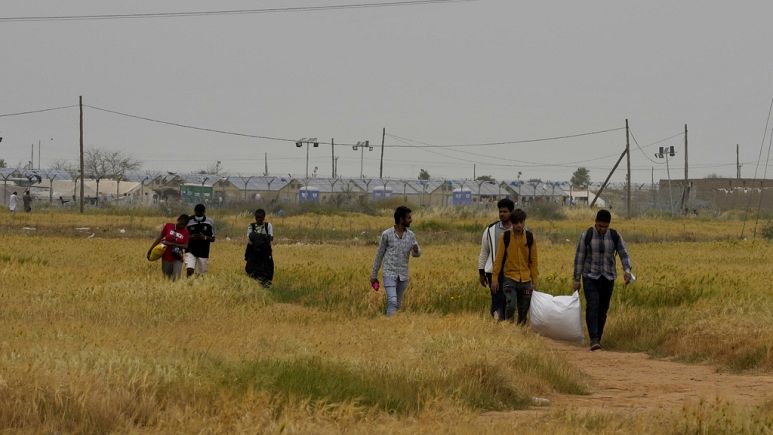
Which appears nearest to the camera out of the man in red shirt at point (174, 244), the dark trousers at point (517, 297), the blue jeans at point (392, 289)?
the dark trousers at point (517, 297)

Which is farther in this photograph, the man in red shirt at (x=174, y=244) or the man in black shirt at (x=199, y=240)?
the man in black shirt at (x=199, y=240)

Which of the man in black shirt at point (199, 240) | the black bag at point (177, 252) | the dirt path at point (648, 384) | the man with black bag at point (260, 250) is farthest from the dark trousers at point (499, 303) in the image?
the black bag at point (177, 252)

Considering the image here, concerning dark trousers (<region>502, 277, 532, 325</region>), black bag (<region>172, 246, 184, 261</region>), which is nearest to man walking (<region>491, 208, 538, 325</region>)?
dark trousers (<region>502, 277, 532, 325</region>)

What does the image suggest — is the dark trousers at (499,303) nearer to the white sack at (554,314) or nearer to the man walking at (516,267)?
the man walking at (516,267)

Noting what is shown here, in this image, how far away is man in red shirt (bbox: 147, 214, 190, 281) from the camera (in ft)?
66.7

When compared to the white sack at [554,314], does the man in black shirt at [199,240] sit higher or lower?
higher

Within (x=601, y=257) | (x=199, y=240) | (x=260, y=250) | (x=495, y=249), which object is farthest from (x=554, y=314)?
(x=199, y=240)

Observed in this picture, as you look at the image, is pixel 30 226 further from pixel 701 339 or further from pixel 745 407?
pixel 745 407

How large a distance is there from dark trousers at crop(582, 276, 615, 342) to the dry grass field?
1.25 feet

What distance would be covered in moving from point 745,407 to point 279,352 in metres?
4.10

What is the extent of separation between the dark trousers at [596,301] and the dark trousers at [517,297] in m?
0.76

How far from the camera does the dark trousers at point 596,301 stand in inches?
642

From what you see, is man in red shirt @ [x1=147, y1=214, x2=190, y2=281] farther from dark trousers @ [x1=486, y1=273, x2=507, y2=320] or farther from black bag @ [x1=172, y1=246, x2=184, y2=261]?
dark trousers @ [x1=486, y1=273, x2=507, y2=320]

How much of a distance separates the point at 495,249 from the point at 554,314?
1192 mm
